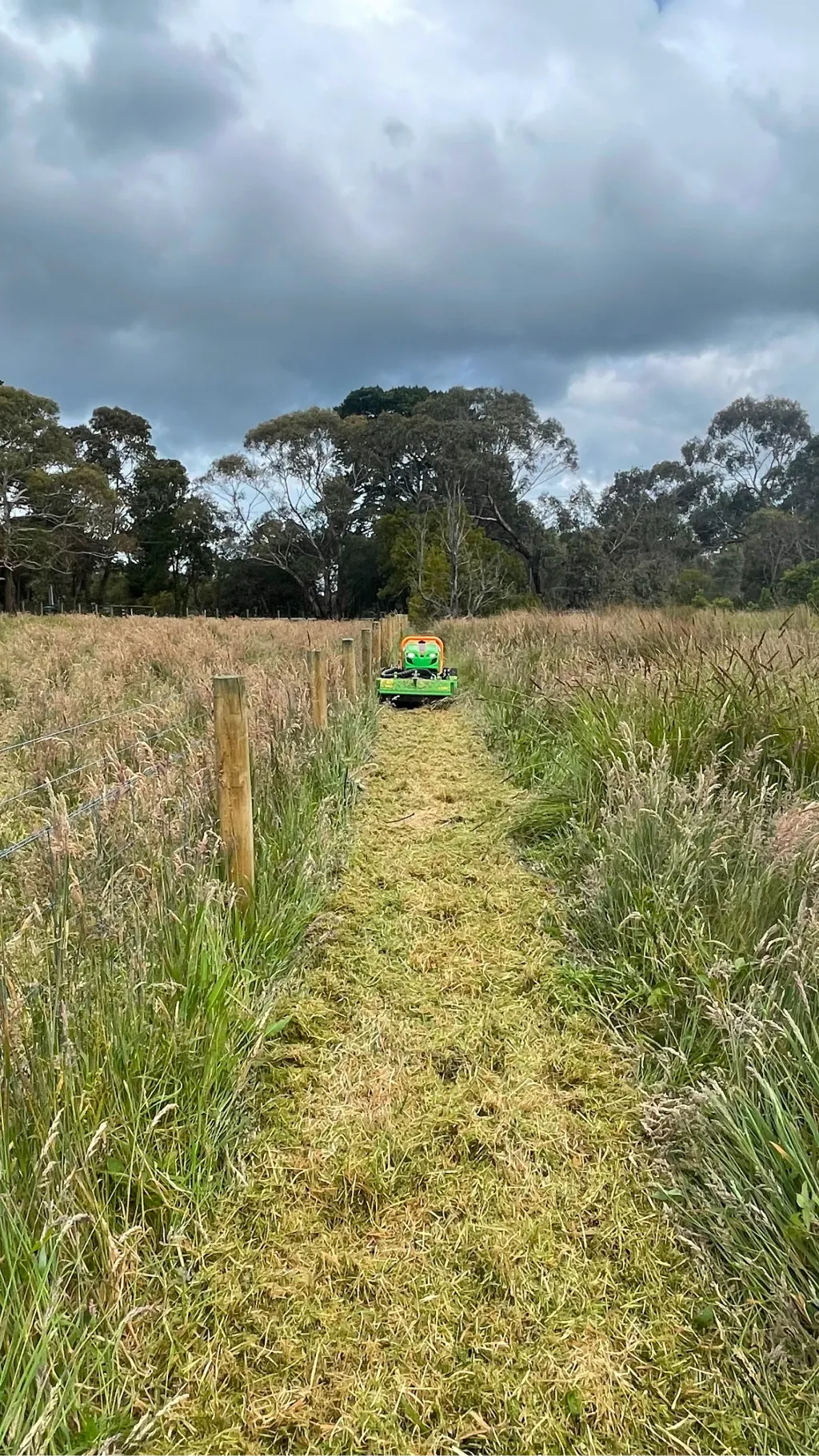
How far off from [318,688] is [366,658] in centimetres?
463

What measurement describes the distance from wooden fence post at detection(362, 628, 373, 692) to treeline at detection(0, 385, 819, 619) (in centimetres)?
1518

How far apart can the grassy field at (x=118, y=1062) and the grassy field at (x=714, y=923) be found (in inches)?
48.1

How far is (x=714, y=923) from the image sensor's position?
262 cm

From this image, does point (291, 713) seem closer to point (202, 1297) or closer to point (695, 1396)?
point (202, 1297)

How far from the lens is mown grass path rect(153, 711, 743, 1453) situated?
4.54ft

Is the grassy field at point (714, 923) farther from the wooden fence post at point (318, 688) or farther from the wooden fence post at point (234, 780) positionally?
the wooden fence post at point (318, 688)

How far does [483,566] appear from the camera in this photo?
26.8m

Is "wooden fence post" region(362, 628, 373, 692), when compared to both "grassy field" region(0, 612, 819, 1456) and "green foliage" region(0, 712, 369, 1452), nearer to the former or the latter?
"grassy field" region(0, 612, 819, 1456)

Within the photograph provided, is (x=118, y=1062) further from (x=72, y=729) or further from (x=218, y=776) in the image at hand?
(x=72, y=729)

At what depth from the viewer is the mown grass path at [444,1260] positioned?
138 centimetres

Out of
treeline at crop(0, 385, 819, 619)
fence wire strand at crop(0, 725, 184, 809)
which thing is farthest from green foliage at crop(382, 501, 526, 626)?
fence wire strand at crop(0, 725, 184, 809)

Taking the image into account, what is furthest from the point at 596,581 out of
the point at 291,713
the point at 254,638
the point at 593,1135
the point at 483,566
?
the point at 593,1135

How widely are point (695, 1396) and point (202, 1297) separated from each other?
40.6 inches

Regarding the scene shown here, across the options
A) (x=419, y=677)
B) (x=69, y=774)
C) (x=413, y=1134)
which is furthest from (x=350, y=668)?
(x=413, y=1134)
